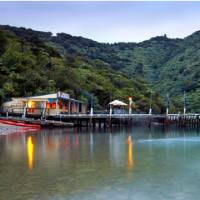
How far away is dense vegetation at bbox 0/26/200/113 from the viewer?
86.4 metres

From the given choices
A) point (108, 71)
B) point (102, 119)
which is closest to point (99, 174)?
point (102, 119)

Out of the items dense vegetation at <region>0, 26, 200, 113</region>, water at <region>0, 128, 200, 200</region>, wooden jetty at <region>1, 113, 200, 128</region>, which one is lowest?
water at <region>0, 128, 200, 200</region>

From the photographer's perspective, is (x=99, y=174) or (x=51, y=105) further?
(x=51, y=105)

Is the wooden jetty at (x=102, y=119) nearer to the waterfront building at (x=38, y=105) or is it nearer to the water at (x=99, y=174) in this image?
the waterfront building at (x=38, y=105)

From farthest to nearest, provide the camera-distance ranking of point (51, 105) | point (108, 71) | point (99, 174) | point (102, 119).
Result: point (108, 71) → point (102, 119) → point (51, 105) → point (99, 174)

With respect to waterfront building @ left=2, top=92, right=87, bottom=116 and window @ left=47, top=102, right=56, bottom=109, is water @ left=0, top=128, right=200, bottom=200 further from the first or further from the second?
window @ left=47, top=102, right=56, bottom=109

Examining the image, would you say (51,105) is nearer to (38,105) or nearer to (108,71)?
(38,105)

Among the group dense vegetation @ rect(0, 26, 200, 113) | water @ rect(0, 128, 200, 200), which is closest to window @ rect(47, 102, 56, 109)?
dense vegetation @ rect(0, 26, 200, 113)

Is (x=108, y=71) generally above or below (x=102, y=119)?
above

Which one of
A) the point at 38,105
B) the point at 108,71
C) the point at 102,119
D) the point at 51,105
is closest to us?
the point at 51,105

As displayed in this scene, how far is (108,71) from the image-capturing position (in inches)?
5079

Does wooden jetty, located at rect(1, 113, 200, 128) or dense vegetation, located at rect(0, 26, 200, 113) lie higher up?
dense vegetation, located at rect(0, 26, 200, 113)

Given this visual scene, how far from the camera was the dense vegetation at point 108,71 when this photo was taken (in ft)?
283

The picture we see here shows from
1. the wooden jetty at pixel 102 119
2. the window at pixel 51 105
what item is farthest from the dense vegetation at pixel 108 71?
the wooden jetty at pixel 102 119
